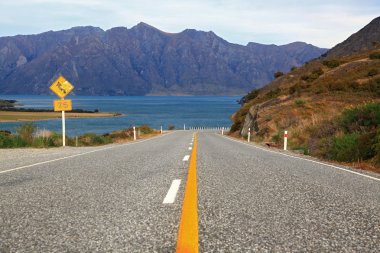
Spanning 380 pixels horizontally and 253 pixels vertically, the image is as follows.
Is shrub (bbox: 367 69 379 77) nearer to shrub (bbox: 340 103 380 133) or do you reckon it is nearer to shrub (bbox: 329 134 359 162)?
shrub (bbox: 340 103 380 133)

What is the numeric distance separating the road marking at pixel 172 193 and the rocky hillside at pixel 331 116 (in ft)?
22.9

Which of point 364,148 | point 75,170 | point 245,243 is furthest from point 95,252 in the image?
point 364,148

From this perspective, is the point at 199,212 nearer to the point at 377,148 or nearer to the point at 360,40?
the point at 377,148

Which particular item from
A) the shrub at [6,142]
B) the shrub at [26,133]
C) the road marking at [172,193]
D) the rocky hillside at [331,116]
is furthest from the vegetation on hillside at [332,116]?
the shrub at [6,142]

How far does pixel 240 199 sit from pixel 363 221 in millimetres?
1601

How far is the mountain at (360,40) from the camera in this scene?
93.0 meters

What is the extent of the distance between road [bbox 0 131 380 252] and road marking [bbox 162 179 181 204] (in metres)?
0.06

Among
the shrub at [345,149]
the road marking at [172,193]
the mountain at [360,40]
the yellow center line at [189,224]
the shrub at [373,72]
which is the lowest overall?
the shrub at [345,149]

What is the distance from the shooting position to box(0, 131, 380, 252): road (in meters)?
3.50

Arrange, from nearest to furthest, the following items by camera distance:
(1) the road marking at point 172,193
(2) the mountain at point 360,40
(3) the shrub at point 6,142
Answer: (1) the road marking at point 172,193
(3) the shrub at point 6,142
(2) the mountain at point 360,40

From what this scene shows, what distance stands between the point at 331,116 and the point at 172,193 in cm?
2083

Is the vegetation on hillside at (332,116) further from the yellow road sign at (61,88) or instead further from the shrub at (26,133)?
the shrub at (26,133)

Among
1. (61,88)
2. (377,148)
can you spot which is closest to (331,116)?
(377,148)

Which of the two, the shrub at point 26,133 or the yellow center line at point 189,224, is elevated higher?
the yellow center line at point 189,224
